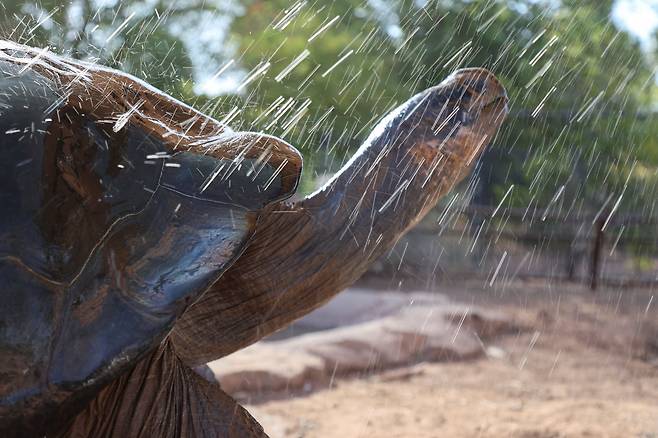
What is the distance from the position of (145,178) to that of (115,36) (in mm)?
5785

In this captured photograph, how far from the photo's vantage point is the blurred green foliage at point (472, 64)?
9578mm

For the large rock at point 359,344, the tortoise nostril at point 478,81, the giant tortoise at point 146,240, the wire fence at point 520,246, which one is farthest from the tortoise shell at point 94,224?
the wire fence at point 520,246

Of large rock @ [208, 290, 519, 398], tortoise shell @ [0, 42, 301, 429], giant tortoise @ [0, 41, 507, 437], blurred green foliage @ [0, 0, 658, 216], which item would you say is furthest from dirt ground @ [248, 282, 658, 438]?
blurred green foliage @ [0, 0, 658, 216]

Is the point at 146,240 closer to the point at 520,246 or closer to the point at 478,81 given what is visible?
the point at 478,81

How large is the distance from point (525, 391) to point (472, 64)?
655 centimetres

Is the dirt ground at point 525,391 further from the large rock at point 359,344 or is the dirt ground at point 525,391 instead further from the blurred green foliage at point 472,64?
the blurred green foliage at point 472,64

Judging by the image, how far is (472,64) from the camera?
11.4m

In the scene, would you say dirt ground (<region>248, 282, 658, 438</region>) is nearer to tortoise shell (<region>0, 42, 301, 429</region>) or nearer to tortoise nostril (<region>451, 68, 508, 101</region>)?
tortoise nostril (<region>451, 68, 508, 101</region>)

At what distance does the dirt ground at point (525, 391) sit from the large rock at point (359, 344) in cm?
16

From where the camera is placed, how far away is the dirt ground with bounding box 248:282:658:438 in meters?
4.36

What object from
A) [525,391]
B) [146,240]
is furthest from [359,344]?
[146,240]

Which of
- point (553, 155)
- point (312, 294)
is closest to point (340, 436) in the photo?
point (312, 294)

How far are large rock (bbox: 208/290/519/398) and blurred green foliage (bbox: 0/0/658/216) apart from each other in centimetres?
183

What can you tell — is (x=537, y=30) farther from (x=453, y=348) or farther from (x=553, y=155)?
(x=453, y=348)
